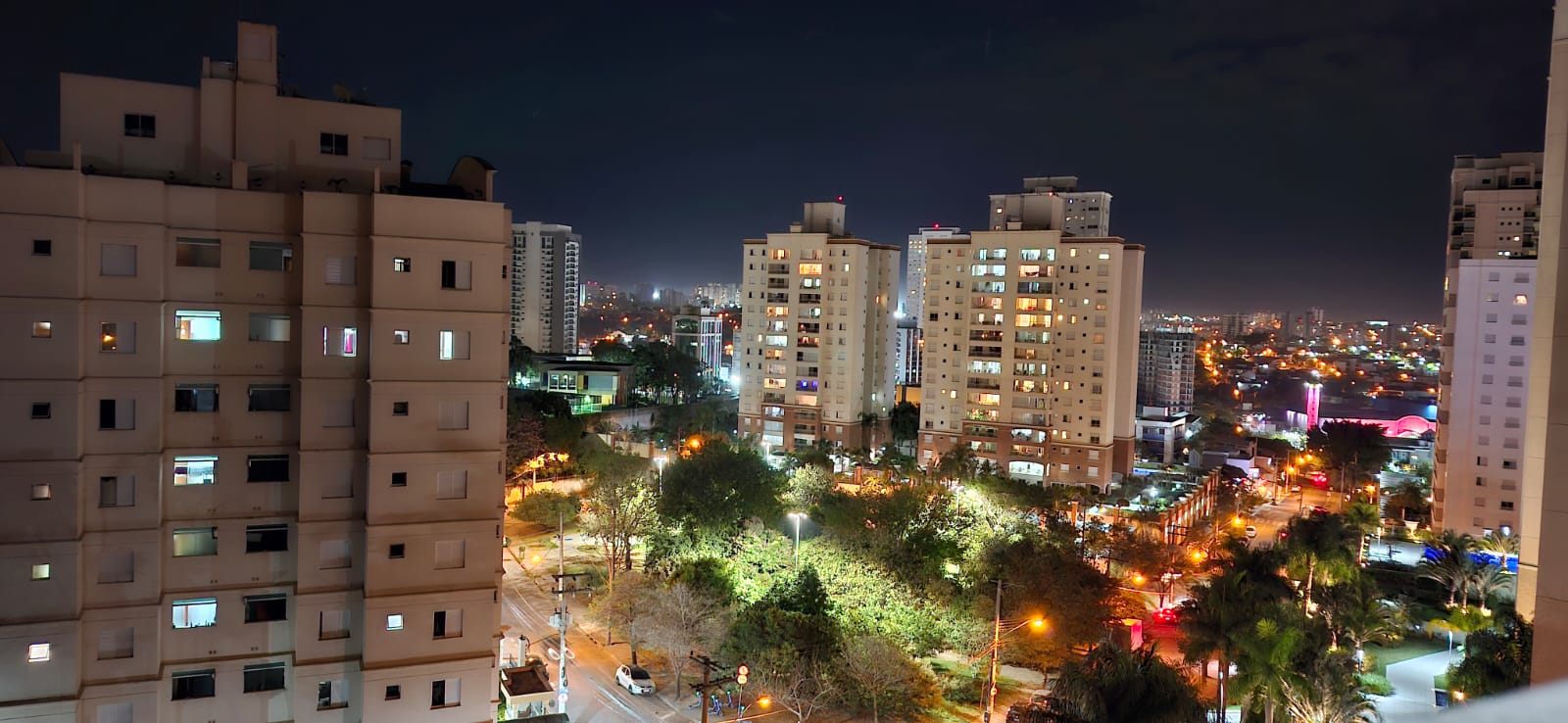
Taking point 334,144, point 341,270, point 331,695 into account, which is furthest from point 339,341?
point 331,695

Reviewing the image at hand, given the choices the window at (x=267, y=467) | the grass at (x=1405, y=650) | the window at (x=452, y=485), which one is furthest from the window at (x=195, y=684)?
the grass at (x=1405, y=650)

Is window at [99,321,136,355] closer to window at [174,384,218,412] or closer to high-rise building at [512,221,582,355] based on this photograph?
window at [174,384,218,412]

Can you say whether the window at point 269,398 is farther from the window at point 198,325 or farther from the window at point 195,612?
the window at point 195,612

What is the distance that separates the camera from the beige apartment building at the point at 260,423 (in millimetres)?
14672

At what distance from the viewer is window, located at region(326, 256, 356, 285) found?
15773 millimetres

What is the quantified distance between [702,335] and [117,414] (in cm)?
11926

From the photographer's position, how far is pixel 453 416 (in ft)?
53.2

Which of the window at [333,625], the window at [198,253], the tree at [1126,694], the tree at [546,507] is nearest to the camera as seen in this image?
the tree at [1126,694]

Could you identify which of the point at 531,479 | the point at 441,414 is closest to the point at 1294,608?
the point at 441,414

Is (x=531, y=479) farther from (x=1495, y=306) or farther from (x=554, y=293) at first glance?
(x=554, y=293)

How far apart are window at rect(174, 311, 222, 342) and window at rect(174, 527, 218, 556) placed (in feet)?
10.6

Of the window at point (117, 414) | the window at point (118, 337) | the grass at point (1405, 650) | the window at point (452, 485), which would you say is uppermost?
the window at point (118, 337)

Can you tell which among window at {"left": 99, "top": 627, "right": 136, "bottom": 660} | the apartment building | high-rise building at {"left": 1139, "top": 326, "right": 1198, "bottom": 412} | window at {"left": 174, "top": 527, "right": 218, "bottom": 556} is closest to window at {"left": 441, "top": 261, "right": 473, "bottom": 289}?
window at {"left": 174, "top": 527, "right": 218, "bottom": 556}

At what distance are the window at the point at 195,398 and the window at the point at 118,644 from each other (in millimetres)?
3645
